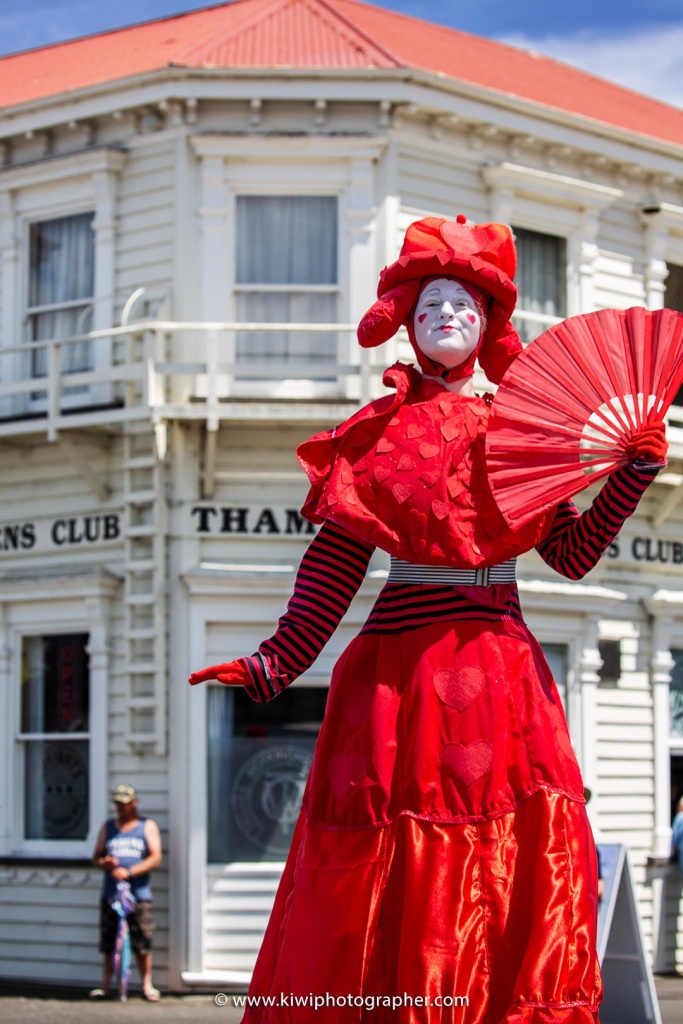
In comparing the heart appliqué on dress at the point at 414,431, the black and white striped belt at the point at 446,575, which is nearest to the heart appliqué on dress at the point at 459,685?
the black and white striped belt at the point at 446,575

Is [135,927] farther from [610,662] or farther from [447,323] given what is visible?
[447,323]

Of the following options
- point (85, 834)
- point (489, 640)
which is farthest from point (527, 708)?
point (85, 834)

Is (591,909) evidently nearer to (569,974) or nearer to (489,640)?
(569,974)

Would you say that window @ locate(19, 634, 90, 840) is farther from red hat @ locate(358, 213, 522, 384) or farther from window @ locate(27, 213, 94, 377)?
red hat @ locate(358, 213, 522, 384)

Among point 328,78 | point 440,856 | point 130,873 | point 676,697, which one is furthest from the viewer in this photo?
point 676,697

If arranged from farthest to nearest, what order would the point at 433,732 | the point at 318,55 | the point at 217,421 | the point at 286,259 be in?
the point at 318,55
the point at 286,259
the point at 217,421
the point at 433,732

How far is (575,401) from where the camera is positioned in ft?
16.2

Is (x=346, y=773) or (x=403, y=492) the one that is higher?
(x=403, y=492)

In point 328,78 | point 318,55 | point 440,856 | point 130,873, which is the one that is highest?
point 318,55

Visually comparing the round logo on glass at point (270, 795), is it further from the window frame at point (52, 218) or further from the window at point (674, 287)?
the window at point (674, 287)

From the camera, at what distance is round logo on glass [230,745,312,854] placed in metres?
13.5

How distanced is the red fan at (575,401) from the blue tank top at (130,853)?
8606 millimetres

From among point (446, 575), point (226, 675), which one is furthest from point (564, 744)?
point (226, 675)

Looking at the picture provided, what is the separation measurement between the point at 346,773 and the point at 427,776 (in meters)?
0.26
